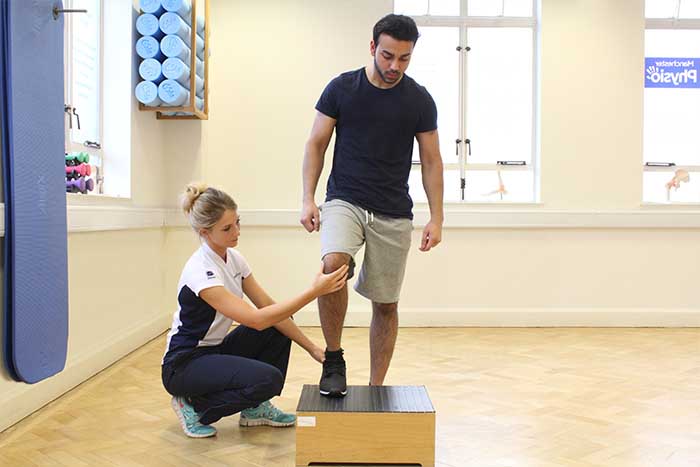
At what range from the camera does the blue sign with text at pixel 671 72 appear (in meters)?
5.81

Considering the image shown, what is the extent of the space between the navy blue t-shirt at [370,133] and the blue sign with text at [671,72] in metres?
3.78

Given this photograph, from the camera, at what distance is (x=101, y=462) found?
2373 mm

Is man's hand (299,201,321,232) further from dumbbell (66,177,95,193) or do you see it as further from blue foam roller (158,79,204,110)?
blue foam roller (158,79,204,110)

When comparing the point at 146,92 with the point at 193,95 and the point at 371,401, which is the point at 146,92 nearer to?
the point at 193,95

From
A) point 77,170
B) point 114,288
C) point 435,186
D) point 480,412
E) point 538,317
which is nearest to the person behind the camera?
point 435,186

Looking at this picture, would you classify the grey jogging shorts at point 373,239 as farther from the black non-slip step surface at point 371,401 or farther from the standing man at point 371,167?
the black non-slip step surface at point 371,401

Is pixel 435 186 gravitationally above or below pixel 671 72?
below

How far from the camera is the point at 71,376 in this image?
3.38 metres

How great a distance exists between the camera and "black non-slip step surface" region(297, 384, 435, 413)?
7.52 ft

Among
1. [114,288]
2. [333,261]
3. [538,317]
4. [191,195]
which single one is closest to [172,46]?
[114,288]

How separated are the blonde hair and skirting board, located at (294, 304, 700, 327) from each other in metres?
2.99

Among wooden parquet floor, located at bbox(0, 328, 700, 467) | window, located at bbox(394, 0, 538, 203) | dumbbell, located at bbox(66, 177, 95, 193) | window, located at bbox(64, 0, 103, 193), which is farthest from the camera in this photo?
window, located at bbox(394, 0, 538, 203)

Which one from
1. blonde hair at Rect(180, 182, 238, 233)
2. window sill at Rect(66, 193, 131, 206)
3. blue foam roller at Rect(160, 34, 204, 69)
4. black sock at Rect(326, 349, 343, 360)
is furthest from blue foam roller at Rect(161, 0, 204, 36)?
black sock at Rect(326, 349, 343, 360)

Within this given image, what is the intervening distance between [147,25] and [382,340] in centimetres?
268
